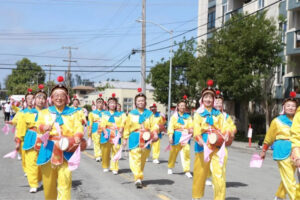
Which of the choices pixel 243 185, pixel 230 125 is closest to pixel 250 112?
pixel 243 185

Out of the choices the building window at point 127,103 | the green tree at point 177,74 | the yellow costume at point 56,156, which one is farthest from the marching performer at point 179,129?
the building window at point 127,103

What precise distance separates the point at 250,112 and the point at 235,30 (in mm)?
10424

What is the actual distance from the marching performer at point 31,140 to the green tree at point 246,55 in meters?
16.4

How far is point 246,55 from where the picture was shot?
24.2 meters

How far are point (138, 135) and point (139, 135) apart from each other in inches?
0.8

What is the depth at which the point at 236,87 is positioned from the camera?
77.5ft

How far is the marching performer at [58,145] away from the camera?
5.84 meters

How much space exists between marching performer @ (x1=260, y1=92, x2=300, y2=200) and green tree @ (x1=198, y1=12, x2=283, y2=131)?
16645mm

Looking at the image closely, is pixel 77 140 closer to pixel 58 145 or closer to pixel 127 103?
pixel 58 145

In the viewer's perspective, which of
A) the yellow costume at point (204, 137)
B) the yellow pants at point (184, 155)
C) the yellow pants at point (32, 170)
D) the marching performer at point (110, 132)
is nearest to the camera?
the yellow costume at point (204, 137)

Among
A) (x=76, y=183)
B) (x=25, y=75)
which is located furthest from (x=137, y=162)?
(x=25, y=75)

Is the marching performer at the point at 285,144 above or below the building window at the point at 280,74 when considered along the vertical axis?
below

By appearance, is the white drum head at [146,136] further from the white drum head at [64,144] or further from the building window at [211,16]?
the building window at [211,16]

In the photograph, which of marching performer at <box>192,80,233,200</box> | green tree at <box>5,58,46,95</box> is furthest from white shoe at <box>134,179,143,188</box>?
green tree at <box>5,58,46,95</box>
